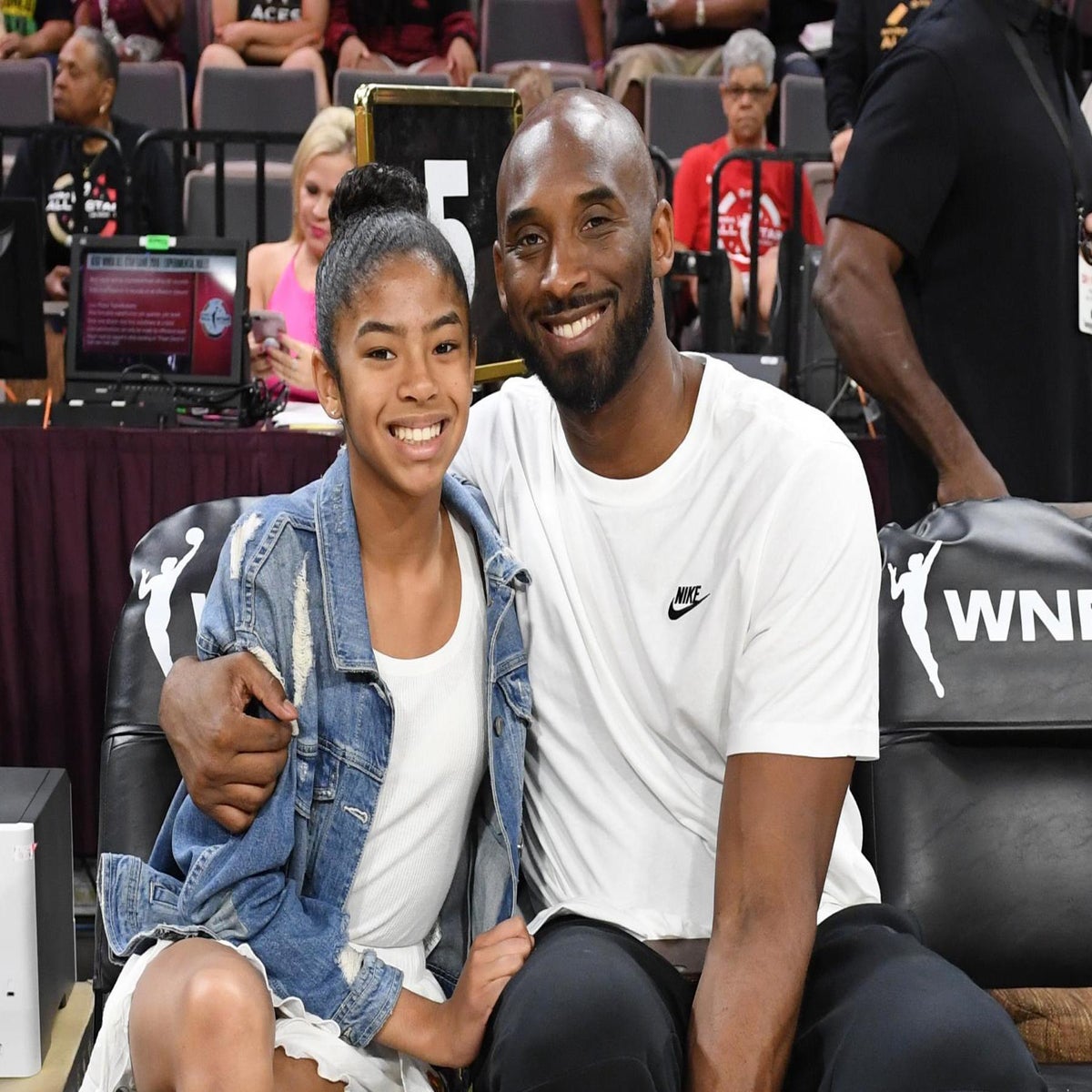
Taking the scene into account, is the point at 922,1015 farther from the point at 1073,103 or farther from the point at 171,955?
the point at 1073,103

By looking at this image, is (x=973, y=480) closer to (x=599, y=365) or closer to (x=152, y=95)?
(x=599, y=365)

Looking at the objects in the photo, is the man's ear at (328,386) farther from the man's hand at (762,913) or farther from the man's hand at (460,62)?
the man's hand at (460,62)

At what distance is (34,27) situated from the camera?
7324 millimetres

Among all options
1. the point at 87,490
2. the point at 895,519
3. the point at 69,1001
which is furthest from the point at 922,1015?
the point at 87,490

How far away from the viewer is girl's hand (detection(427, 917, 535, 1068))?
1699 mm

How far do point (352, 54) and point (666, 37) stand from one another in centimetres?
141

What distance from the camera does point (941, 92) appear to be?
2.52m

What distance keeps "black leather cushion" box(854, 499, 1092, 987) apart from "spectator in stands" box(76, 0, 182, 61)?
5.99 m

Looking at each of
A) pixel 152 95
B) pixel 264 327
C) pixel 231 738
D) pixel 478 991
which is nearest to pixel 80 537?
pixel 264 327

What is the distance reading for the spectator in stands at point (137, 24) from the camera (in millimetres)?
7207

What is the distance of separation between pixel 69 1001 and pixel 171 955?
2.00 ft

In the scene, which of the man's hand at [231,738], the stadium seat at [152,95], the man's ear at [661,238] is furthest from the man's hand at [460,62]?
the man's hand at [231,738]

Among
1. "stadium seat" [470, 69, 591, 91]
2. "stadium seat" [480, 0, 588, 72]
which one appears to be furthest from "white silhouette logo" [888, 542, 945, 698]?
"stadium seat" [480, 0, 588, 72]

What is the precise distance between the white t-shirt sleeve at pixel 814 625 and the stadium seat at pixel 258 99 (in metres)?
5.41
